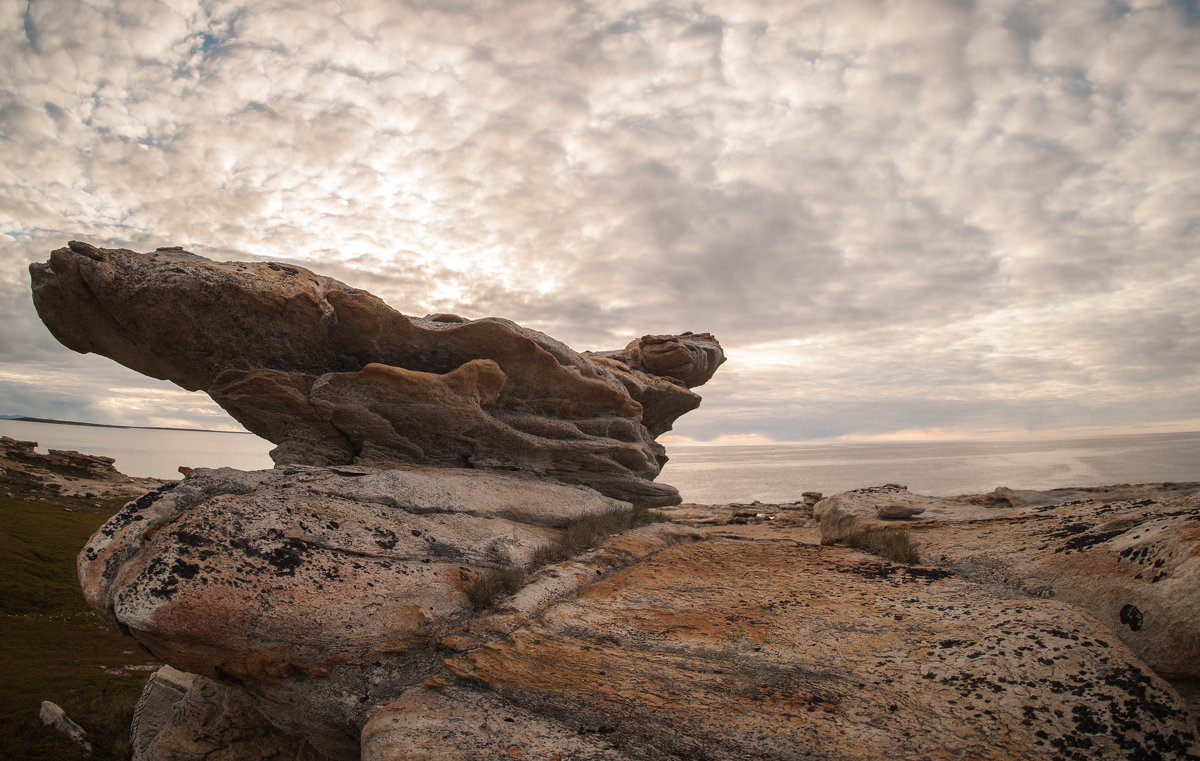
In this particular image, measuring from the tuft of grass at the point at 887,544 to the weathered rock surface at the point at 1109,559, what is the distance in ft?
0.91

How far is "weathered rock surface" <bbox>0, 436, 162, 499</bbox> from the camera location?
56156 millimetres

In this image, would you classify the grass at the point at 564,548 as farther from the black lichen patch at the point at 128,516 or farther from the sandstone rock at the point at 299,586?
the black lichen patch at the point at 128,516

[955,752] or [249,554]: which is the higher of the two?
[249,554]

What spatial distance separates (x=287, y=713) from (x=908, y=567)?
1143 cm

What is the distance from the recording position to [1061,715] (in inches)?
236

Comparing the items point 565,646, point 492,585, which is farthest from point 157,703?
point 565,646

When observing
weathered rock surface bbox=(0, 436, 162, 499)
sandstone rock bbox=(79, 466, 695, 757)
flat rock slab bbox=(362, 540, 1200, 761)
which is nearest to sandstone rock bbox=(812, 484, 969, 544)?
flat rock slab bbox=(362, 540, 1200, 761)

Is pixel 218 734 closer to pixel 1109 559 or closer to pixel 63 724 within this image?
pixel 63 724

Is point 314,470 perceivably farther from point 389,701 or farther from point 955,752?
point 955,752

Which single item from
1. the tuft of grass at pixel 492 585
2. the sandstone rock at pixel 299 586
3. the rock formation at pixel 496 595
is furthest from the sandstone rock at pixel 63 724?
the tuft of grass at pixel 492 585

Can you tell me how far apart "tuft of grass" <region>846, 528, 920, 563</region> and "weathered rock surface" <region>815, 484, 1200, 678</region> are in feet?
0.91

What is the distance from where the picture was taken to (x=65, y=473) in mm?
64188

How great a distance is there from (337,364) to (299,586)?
816 centimetres

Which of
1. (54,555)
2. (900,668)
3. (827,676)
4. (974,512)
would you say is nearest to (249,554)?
(827,676)
